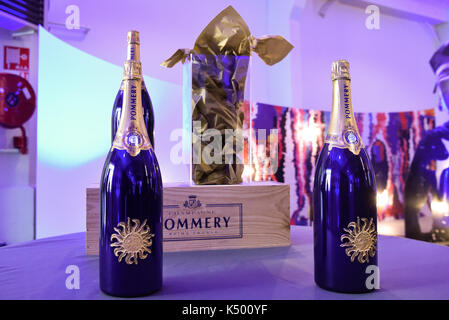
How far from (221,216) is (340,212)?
39 cm

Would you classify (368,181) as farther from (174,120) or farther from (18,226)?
(18,226)

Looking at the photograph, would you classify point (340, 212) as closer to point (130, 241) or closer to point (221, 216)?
point (130, 241)

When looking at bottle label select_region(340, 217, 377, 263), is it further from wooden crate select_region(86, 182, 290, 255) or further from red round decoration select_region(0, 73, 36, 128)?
red round decoration select_region(0, 73, 36, 128)

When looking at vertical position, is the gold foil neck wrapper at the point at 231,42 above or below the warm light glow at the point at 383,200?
above

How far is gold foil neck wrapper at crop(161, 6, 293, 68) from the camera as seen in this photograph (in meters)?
0.89

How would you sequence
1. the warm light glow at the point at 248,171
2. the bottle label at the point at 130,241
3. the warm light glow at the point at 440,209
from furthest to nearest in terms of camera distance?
the warm light glow at the point at 440,209 < the warm light glow at the point at 248,171 < the bottle label at the point at 130,241

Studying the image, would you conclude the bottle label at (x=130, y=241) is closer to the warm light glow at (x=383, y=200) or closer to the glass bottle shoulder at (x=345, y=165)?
the glass bottle shoulder at (x=345, y=165)

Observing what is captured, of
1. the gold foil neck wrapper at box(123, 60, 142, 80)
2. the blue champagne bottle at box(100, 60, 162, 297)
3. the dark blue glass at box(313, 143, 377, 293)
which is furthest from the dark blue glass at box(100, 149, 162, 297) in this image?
the dark blue glass at box(313, 143, 377, 293)

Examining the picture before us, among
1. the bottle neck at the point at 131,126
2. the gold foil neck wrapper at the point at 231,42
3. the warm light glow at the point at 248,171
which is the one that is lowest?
the warm light glow at the point at 248,171

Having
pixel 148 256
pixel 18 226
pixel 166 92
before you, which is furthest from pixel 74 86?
pixel 148 256

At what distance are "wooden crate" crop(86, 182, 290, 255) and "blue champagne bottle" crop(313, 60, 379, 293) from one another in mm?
328

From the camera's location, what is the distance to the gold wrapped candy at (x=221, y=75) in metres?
0.90

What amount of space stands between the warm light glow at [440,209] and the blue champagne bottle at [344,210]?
7.70 ft

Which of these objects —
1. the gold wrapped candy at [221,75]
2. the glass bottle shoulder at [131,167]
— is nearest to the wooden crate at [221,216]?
the gold wrapped candy at [221,75]
